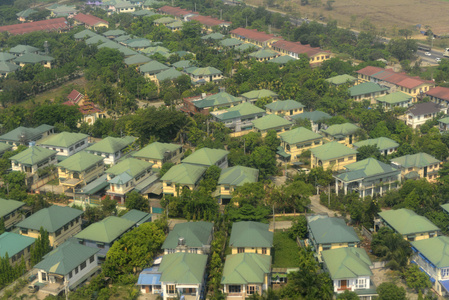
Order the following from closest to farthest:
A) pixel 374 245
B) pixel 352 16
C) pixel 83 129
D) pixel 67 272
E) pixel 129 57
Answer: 1. pixel 67 272
2. pixel 374 245
3. pixel 83 129
4. pixel 129 57
5. pixel 352 16

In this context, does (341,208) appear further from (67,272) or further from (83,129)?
(83,129)

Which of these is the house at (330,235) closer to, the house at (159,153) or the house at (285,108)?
the house at (159,153)

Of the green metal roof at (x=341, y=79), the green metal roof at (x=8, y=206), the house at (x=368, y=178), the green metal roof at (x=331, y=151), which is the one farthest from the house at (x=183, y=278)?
the green metal roof at (x=341, y=79)

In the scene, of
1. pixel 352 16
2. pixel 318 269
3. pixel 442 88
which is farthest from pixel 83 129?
pixel 352 16

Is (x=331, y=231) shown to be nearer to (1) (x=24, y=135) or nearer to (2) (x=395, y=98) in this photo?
(2) (x=395, y=98)

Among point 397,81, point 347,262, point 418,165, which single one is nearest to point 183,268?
point 347,262

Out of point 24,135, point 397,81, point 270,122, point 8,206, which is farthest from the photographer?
point 397,81

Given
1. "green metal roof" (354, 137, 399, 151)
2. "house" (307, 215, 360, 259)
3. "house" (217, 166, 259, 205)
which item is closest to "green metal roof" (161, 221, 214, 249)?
"house" (217, 166, 259, 205)

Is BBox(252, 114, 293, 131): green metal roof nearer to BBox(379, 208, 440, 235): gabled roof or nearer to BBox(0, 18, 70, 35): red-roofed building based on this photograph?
BBox(379, 208, 440, 235): gabled roof
